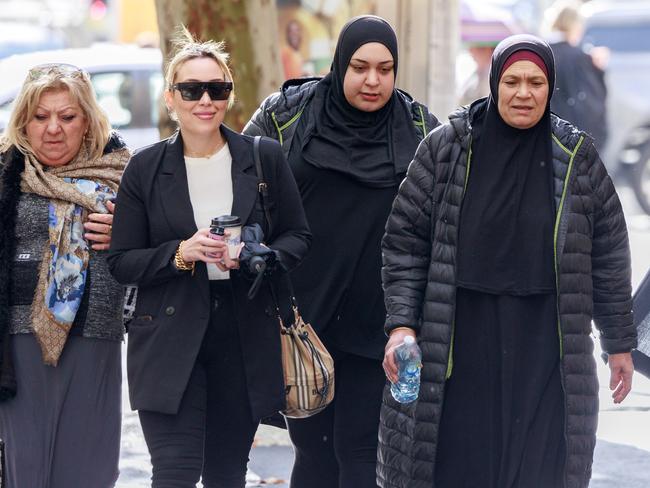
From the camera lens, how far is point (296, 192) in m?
4.73

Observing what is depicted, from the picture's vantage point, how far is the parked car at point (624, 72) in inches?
648

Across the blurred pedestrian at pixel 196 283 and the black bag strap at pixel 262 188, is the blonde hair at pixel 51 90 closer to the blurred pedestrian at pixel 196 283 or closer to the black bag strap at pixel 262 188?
the blurred pedestrian at pixel 196 283

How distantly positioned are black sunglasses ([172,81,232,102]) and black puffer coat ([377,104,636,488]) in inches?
25.4

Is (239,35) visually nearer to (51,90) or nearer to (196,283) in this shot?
(51,90)

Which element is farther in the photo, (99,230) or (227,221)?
(99,230)

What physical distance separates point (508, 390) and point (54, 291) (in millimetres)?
1474

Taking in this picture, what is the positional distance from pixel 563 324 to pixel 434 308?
389 millimetres

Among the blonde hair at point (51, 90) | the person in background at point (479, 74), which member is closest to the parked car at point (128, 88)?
the person in background at point (479, 74)

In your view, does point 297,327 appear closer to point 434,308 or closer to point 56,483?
point 434,308

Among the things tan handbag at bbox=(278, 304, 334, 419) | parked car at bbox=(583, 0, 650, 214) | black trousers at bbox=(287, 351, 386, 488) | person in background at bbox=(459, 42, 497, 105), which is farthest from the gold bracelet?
parked car at bbox=(583, 0, 650, 214)

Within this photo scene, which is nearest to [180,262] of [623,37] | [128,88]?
[128,88]

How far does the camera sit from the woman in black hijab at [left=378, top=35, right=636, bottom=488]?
4.41 meters

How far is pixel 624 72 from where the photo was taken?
18.0 meters

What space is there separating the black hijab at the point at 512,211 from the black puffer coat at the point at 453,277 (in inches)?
1.5
